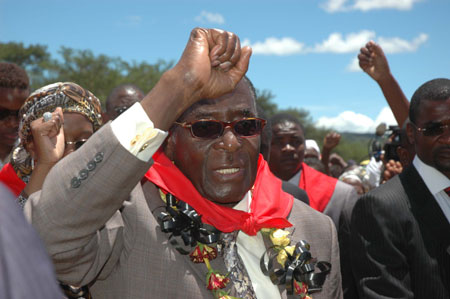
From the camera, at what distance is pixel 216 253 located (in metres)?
2.42

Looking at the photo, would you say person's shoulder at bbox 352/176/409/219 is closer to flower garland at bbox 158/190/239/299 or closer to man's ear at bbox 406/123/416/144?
man's ear at bbox 406/123/416/144

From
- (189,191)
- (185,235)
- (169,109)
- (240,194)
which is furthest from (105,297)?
(169,109)

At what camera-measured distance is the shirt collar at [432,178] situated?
3361mm

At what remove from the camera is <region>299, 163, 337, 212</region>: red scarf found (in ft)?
18.7

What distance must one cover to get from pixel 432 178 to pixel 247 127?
154 cm

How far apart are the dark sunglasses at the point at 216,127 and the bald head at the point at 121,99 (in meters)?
3.83

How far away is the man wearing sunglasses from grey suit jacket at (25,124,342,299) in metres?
2.25

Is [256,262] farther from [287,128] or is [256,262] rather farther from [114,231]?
[287,128]

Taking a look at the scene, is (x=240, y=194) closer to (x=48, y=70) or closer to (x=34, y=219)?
(x=34, y=219)

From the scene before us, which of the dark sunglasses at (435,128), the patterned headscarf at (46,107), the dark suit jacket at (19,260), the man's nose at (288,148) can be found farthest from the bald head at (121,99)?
the dark suit jacket at (19,260)

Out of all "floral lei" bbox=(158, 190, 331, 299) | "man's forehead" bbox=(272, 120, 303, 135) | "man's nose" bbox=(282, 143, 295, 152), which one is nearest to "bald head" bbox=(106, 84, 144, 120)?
"man's forehead" bbox=(272, 120, 303, 135)

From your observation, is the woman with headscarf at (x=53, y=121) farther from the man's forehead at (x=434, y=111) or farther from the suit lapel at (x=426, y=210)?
the man's forehead at (x=434, y=111)

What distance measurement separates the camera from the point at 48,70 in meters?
40.8

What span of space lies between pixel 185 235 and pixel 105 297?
44 centimetres
